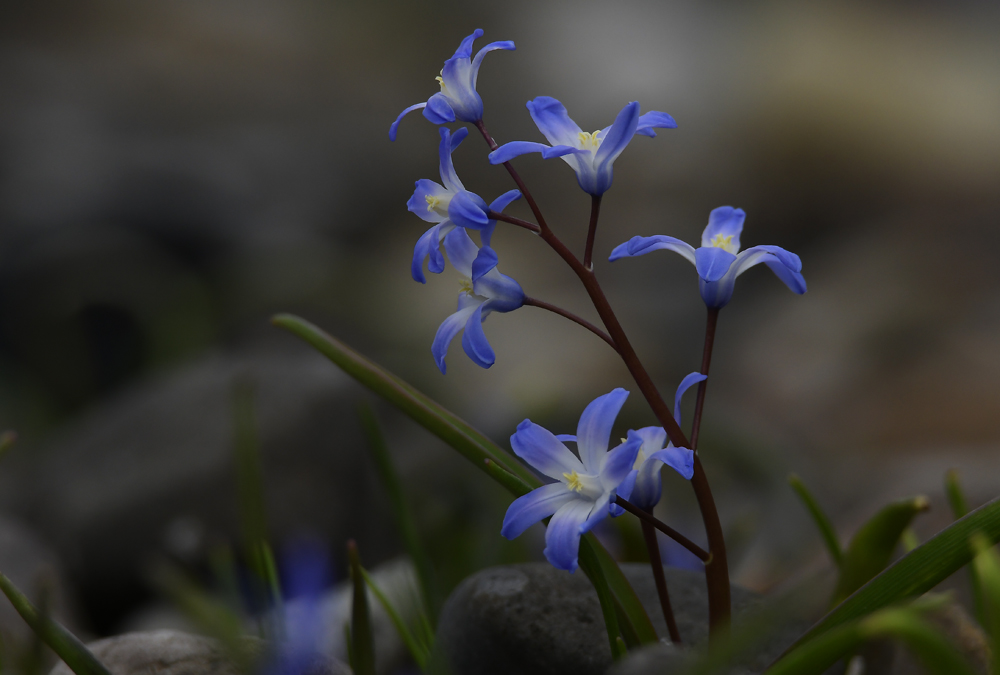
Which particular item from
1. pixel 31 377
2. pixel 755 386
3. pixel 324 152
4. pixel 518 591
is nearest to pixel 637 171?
pixel 324 152

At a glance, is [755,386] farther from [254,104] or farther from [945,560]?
[254,104]

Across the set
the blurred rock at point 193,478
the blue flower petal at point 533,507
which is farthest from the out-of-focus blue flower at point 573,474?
the blurred rock at point 193,478

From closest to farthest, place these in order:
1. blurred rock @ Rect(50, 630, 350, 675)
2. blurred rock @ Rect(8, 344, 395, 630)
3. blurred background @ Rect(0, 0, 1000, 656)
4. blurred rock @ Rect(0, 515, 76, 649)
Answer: blurred rock @ Rect(50, 630, 350, 675)
blurred rock @ Rect(0, 515, 76, 649)
blurred rock @ Rect(8, 344, 395, 630)
blurred background @ Rect(0, 0, 1000, 656)

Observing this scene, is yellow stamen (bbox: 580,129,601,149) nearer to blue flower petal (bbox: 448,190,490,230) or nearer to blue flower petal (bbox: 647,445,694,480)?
blue flower petal (bbox: 448,190,490,230)

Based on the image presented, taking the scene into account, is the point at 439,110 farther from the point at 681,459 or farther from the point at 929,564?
the point at 929,564

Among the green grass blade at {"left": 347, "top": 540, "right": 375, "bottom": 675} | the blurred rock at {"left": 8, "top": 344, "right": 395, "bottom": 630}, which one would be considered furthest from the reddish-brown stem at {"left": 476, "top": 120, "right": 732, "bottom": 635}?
the blurred rock at {"left": 8, "top": 344, "right": 395, "bottom": 630}

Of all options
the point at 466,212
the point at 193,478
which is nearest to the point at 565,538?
the point at 466,212

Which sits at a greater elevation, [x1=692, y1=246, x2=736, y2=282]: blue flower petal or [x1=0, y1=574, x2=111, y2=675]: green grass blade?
[x1=692, y1=246, x2=736, y2=282]: blue flower petal
